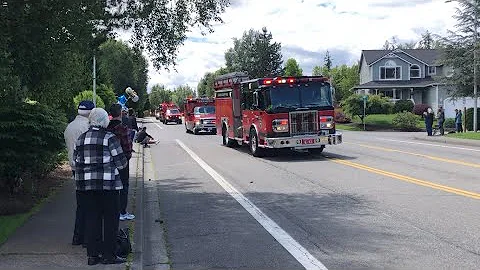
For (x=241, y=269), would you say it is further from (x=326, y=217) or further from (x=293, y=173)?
(x=293, y=173)

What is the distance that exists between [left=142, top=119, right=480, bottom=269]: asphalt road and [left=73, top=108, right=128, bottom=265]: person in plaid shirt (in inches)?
36.6

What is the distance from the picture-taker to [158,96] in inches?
5640

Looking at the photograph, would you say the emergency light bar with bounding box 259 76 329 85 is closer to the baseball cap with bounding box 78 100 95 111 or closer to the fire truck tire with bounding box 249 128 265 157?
the fire truck tire with bounding box 249 128 265 157

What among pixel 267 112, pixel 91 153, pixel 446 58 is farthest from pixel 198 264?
pixel 446 58

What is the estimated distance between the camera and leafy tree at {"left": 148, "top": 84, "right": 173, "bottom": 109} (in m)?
138

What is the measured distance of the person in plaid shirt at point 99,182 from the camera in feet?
21.3

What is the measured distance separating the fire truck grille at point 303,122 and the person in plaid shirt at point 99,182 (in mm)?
13411

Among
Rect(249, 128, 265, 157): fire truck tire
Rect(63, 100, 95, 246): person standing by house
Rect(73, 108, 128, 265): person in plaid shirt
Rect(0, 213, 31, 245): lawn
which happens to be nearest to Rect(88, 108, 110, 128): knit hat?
Rect(73, 108, 128, 265): person in plaid shirt

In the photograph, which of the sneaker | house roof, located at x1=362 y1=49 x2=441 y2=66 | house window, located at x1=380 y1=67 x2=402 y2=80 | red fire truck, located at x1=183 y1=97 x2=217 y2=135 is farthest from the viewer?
house roof, located at x1=362 y1=49 x2=441 y2=66

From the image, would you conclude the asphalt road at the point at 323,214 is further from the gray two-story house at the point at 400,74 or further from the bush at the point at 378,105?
the gray two-story house at the point at 400,74

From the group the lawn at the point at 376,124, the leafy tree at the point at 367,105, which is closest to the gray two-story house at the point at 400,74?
the leafy tree at the point at 367,105

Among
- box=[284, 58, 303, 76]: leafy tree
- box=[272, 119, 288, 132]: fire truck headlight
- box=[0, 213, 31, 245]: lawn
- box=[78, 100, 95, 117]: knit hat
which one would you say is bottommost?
box=[0, 213, 31, 245]: lawn

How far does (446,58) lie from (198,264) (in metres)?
33.7

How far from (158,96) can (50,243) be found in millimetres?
137363
